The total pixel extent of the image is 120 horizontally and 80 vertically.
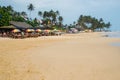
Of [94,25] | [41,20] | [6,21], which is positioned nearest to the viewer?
[6,21]

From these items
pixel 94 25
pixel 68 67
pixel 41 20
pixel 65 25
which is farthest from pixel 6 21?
pixel 94 25

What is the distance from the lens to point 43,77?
8.96 meters

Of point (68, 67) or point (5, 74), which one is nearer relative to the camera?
point (5, 74)

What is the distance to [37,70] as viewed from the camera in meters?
10.4

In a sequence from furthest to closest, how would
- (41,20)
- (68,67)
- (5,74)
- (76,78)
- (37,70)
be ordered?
(41,20) → (68,67) → (37,70) → (5,74) → (76,78)

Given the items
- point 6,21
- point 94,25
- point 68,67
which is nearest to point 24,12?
point 6,21

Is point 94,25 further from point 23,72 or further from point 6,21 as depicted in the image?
point 23,72

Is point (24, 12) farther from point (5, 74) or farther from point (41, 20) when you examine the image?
point (5, 74)

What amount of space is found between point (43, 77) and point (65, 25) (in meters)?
98.1

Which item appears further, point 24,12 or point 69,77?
point 24,12

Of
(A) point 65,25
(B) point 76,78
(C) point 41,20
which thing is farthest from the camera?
(A) point 65,25

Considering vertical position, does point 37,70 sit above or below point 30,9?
below

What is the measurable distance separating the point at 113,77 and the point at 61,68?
2803 millimetres

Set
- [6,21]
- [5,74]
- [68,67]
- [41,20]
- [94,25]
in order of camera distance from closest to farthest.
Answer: [5,74], [68,67], [6,21], [41,20], [94,25]
